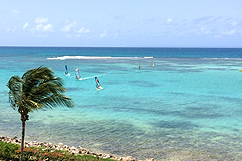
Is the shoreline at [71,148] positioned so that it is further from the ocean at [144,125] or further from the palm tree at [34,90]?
the palm tree at [34,90]

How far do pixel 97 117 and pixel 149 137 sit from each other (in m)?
6.09

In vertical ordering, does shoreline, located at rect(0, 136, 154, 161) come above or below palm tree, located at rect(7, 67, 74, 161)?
below

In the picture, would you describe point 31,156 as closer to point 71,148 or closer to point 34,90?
point 71,148

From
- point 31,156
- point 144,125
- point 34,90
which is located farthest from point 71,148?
point 144,125

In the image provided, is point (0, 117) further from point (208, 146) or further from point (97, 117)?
point (208, 146)

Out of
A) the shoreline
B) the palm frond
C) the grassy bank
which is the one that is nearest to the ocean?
the shoreline

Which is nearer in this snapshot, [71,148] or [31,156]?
[31,156]

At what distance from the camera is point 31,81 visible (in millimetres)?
11875

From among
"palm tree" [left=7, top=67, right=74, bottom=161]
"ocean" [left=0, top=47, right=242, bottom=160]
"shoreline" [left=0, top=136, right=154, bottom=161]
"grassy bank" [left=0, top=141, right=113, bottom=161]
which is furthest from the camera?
"ocean" [left=0, top=47, right=242, bottom=160]

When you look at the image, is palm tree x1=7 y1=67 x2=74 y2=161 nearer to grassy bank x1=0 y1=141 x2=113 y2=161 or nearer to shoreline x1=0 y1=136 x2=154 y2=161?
grassy bank x1=0 y1=141 x2=113 y2=161

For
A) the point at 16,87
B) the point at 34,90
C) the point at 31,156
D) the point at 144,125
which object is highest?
the point at 16,87

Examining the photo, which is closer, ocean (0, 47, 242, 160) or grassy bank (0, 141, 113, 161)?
grassy bank (0, 141, 113, 161)

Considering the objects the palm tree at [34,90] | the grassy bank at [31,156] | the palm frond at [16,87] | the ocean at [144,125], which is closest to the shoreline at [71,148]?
the ocean at [144,125]

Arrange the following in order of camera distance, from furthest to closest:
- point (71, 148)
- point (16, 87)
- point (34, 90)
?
point (71, 148)
point (16, 87)
point (34, 90)
